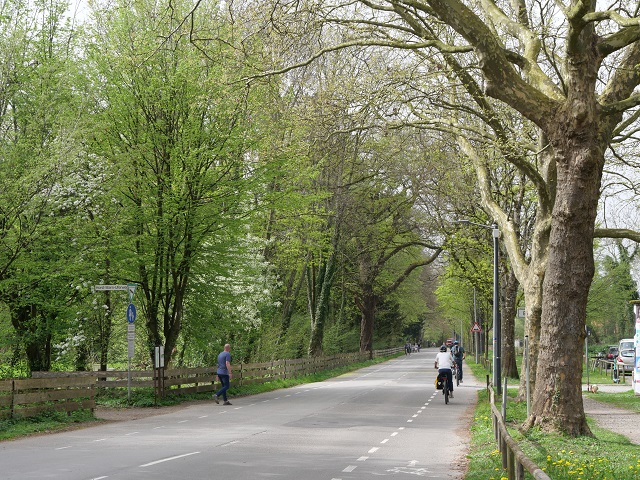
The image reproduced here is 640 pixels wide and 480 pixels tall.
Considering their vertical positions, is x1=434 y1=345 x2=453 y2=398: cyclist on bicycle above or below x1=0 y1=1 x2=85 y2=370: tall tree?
below

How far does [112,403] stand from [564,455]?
53.6 feet

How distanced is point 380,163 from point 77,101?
73.7ft

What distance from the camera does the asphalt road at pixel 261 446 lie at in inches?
468

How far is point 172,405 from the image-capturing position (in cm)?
2653

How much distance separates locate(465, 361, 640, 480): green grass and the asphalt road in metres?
0.43

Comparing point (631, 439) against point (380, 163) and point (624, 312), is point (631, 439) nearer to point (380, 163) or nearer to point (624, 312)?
point (380, 163)

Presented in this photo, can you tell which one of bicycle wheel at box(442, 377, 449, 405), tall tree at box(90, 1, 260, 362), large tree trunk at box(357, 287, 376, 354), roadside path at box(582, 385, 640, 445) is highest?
tall tree at box(90, 1, 260, 362)

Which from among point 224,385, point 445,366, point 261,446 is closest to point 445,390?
point 445,366

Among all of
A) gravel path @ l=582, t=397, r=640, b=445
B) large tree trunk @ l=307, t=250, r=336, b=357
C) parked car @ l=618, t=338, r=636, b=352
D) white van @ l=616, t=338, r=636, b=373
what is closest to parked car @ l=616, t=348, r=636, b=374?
white van @ l=616, t=338, r=636, b=373

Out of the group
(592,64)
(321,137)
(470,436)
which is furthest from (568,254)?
(321,137)

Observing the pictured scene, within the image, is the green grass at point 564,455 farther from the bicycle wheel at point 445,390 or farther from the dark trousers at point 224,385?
the dark trousers at point 224,385

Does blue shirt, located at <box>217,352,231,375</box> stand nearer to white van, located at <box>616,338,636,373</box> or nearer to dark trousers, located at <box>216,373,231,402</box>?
dark trousers, located at <box>216,373,231,402</box>

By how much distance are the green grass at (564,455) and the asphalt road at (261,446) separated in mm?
430

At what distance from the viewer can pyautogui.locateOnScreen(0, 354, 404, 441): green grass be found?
717 inches
